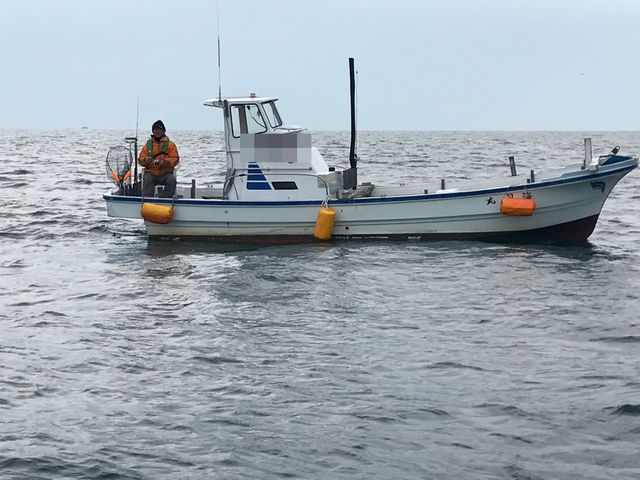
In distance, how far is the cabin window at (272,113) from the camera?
60.7ft

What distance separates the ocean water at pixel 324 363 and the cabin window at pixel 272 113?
2.55m

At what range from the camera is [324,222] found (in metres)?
17.6

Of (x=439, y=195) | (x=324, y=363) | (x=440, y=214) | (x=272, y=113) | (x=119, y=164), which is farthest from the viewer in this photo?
(x=119, y=164)

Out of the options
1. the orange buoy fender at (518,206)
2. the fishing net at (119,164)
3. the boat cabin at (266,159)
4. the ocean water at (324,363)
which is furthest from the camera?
the fishing net at (119,164)

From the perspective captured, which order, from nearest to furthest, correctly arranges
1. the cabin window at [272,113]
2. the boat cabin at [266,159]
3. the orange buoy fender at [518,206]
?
the orange buoy fender at [518,206]
the boat cabin at [266,159]
the cabin window at [272,113]

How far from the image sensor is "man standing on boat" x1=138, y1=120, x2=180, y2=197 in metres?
18.2

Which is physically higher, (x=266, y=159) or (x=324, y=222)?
(x=266, y=159)

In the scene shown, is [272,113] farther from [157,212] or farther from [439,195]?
[439,195]

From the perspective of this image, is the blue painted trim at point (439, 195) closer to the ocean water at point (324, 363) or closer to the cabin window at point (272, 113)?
the ocean water at point (324, 363)

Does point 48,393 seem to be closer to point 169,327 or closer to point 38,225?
point 169,327

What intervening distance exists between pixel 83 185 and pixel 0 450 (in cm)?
2829

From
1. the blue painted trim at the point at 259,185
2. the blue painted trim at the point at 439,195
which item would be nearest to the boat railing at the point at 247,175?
the blue painted trim at the point at 259,185

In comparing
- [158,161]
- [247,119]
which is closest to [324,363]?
[247,119]

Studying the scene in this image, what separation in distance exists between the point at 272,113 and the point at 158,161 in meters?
2.39
